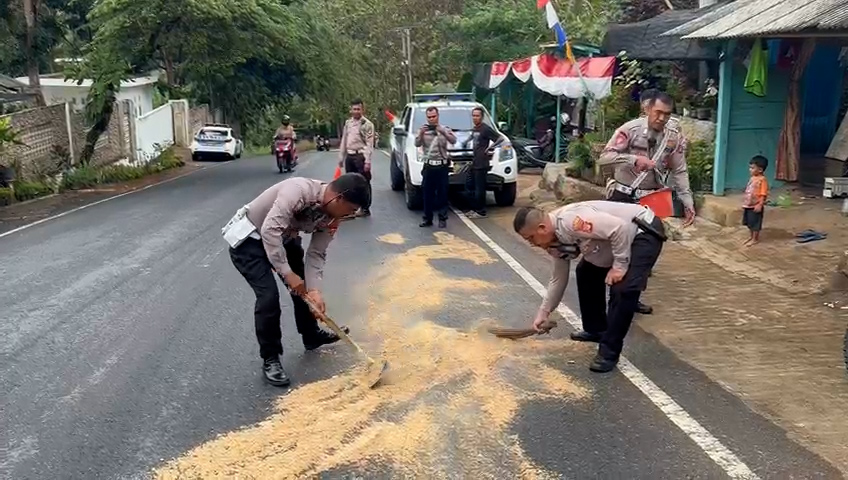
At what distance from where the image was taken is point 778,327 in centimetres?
662

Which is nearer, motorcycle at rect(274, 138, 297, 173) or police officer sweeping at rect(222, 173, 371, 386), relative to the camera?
police officer sweeping at rect(222, 173, 371, 386)

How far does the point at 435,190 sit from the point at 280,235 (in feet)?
21.6

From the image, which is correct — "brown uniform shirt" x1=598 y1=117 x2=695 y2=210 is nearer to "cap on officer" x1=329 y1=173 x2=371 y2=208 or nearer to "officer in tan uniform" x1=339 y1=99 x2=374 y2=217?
"cap on officer" x1=329 y1=173 x2=371 y2=208

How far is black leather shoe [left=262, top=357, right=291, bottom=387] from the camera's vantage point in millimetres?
5418

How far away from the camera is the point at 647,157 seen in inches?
278

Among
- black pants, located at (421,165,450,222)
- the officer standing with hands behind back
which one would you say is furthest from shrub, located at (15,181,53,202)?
black pants, located at (421,165,450,222)

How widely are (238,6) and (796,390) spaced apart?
19.7 m

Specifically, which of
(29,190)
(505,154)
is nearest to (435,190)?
(505,154)

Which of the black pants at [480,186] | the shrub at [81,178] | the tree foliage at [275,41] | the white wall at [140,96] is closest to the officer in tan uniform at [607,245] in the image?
the black pants at [480,186]

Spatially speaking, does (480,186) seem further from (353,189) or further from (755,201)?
(353,189)

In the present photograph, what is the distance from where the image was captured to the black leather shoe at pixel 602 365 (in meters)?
5.55

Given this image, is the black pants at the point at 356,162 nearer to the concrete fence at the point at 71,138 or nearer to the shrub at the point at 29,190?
the shrub at the point at 29,190

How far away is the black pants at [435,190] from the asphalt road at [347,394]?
2796 mm

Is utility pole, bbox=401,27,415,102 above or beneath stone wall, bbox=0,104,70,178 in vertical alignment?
above
